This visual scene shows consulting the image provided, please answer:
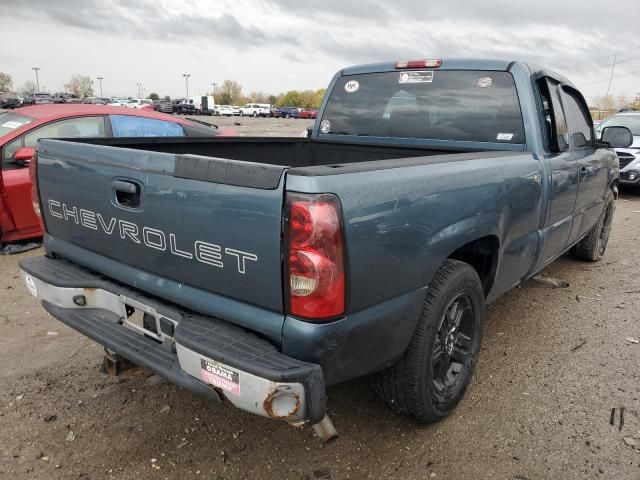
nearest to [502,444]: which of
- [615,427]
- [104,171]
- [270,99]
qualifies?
[615,427]

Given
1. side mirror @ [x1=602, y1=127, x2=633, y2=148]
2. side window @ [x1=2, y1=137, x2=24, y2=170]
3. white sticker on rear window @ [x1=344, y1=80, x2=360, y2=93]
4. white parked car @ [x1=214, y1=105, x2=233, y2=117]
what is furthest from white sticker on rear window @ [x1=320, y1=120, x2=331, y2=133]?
white parked car @ [x1=214, y1=105, x2=233, y2=117]

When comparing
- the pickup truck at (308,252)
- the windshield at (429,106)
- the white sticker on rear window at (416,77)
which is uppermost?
the white sticker on rear window at (416,77)

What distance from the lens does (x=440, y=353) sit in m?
2.64

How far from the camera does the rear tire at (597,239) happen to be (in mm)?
5441

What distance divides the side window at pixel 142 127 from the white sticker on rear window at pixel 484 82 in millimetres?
3775

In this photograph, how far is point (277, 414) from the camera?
1821 mm

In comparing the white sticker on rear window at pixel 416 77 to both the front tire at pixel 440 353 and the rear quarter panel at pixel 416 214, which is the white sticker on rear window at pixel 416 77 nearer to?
the rear quarter panel at pixel 416 214

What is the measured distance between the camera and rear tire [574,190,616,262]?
17.9ft

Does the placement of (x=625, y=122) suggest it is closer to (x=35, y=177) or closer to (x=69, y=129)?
(x=69, y=129)

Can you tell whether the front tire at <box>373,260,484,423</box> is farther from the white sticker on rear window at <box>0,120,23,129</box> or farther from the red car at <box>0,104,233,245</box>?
the white sticker on rear window at <box>0,120,23,129</box>

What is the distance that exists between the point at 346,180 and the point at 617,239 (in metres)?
6.48

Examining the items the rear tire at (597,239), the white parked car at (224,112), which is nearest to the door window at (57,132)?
the rear tire at (597,239)

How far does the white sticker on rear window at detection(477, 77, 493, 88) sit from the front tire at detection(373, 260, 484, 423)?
1511 millimetres

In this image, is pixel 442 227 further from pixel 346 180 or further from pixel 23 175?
pixel 23 175
